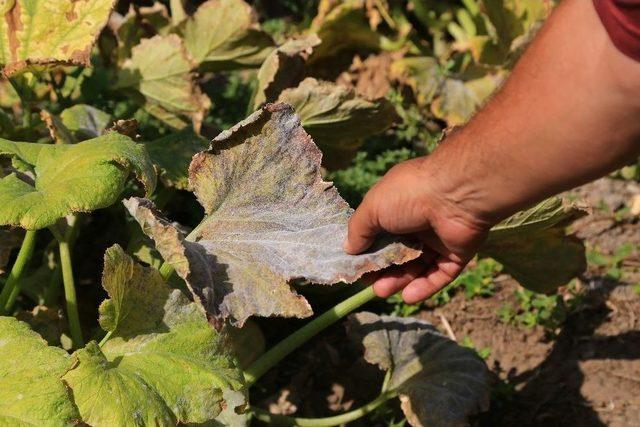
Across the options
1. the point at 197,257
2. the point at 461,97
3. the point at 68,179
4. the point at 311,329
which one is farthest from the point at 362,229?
the point at 461,97

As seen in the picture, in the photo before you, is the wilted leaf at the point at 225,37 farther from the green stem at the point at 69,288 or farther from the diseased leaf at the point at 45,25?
the green stem at the point at 69,288

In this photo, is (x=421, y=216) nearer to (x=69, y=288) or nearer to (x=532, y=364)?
(x=69, y=288)

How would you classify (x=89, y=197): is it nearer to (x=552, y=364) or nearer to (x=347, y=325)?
(x=347, y=325)

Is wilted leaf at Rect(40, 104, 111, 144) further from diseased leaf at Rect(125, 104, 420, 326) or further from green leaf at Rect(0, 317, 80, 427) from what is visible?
green leaf at Rect(0, 317, 80, 427)

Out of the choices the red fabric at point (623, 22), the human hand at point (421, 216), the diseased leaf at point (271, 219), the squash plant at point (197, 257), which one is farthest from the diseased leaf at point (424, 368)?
the red fabric at point (623, 22)

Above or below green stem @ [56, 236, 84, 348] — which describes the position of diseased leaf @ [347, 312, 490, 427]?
below

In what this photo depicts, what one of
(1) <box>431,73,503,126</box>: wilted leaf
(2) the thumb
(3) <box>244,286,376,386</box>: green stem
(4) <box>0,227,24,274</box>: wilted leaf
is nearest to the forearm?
(2) the thumb
